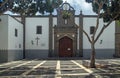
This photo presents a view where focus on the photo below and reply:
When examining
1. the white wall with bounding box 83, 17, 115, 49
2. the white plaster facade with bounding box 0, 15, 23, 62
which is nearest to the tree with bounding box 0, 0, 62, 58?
the white plaster facade with bounding box 0, 15, 23, 62

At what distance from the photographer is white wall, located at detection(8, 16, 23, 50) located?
115 feet

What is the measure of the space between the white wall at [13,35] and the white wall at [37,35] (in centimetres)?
210

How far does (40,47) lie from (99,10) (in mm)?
22773

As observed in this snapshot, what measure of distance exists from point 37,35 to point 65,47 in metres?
4.25

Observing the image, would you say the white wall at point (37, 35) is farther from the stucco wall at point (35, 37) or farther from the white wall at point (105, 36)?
the white wall at point (105, 36)

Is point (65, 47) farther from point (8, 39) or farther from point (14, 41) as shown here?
point (8, 39)

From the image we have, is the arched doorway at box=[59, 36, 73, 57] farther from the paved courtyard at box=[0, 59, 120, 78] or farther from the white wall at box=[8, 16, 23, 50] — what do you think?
the paved courtyard at box=[0, 59, 120, 78]

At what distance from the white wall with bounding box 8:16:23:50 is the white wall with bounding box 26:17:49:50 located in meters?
2.10

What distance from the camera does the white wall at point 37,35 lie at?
45.5 meters

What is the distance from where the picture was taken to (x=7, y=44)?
33750 millimetres

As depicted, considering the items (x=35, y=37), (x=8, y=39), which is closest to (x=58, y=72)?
(x=8, y=39)

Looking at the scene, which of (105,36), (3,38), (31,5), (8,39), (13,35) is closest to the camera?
(31,5)

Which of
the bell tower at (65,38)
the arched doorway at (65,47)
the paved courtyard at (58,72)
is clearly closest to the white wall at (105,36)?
the bell tower at (65,38)

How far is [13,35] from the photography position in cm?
3691
